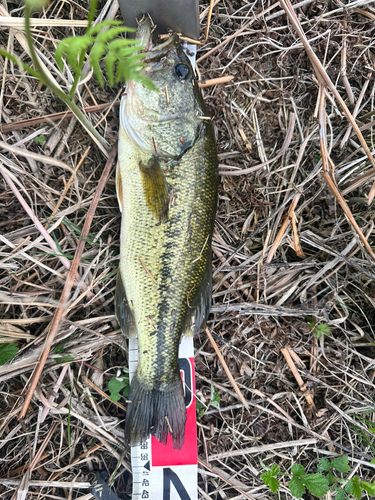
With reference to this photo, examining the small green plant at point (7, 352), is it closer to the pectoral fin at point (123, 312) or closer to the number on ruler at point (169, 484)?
the pectoral fin at point (123, 312)

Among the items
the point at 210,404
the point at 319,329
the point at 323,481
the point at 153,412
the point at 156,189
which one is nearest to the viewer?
the point at 156,189

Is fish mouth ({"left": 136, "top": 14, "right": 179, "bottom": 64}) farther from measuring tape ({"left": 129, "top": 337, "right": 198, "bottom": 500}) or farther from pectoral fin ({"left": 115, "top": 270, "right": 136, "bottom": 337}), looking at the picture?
measuring tape ({"left": 129, "top": 337, "right": 198, "bottom": 500})

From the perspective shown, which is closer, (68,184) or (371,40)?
(68,184)

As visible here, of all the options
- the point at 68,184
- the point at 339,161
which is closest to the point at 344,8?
the point at 339,161

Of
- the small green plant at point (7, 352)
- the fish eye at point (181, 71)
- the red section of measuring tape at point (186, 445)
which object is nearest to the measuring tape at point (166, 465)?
the red section of measuring tape at point (186, 445)

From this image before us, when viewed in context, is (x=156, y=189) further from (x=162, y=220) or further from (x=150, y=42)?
(x=150, y=42)

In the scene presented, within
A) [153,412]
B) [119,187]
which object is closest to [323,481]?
[153,412]

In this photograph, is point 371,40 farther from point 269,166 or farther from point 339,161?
point 269,166
